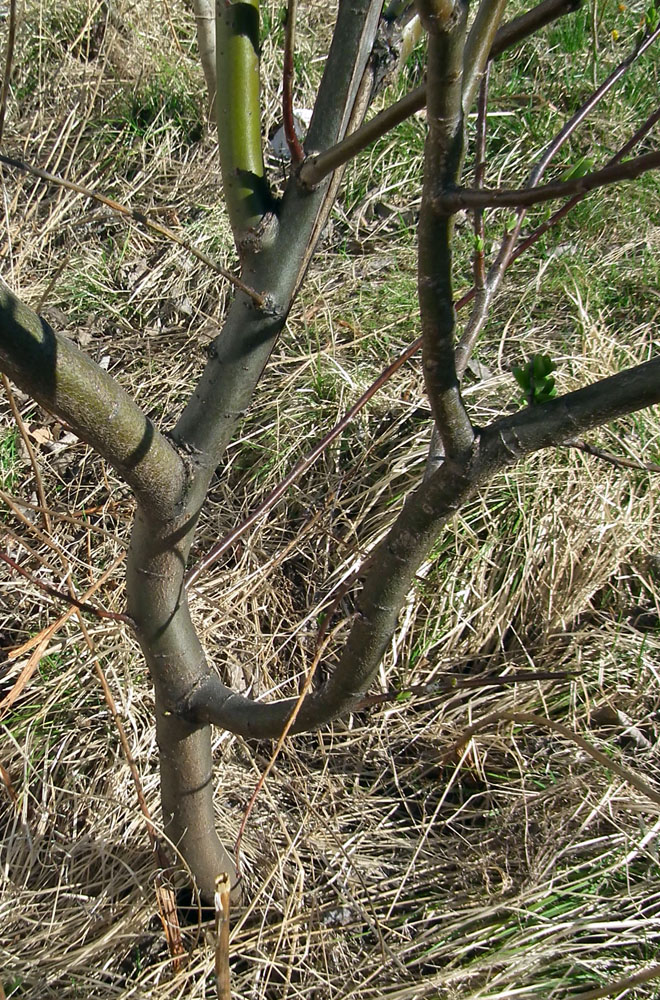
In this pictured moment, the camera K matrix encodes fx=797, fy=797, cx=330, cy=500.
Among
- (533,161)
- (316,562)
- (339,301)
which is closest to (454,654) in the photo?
(316,562)

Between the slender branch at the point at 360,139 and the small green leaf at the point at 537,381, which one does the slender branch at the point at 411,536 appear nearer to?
the small green leaf at the point at 537,381

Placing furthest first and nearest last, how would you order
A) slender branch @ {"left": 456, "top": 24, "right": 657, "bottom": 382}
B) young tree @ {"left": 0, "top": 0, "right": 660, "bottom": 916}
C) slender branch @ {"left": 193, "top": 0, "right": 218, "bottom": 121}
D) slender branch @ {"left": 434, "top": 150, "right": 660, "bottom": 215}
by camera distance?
slender branch @ {"left": 193, "top": 0, "right": 218, "bottom": 121}, slender branch @ {"left": 456, "top": 24, "right": 657, "bottom": 382}, young tree @ {"left": 0, "top": 0, "right": 660, "bottom": 916}, slender branch @ {"left": 434, "top": 150, "right": 660, "bottom": 215}

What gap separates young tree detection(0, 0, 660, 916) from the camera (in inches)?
29.6

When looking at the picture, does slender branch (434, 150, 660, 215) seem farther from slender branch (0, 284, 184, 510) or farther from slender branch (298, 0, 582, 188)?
slender branch (0, 284, 184, 510)

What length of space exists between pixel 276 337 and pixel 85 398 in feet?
1.07

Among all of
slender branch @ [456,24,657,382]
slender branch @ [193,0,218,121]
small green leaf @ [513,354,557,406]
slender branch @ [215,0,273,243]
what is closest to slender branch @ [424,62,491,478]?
slender branch @ [456,24,657,382]

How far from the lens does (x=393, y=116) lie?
2.56 ft

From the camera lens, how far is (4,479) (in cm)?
252

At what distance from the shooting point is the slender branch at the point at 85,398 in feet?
2.64

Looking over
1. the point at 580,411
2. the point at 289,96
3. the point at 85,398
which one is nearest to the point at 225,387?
the point at 85,398

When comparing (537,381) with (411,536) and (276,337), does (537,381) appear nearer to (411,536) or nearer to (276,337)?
(411,536)

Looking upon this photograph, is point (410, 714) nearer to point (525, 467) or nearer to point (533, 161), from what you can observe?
point (525, 467)

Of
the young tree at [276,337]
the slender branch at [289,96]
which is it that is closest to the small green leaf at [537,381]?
the young tree at [276,337]

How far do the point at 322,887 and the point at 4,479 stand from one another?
5.10 feet
